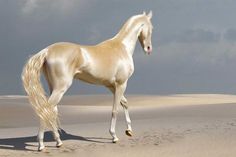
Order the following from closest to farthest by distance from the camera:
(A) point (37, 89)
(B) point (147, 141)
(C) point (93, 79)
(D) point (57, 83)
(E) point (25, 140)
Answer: (D) point (57, 83)
(A) point (37, 89)
(C) point (93, 79)
(B) point (147, 141)
(E) point (25, 140)

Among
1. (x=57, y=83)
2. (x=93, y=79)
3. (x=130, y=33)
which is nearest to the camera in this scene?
(x=57, y=83)

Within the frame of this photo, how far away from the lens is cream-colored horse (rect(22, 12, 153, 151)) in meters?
8.20

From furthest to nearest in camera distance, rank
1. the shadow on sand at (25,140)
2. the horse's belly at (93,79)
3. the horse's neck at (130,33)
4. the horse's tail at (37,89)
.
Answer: the horse's neck at (130,33) < the shadow on sand at (25,140) < the horse's belly at (93,79) < the horse's tail at (37,89)

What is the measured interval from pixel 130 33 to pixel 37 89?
2.62 m

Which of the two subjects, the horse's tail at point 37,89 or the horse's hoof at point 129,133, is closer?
the horse's tail at point 37,89

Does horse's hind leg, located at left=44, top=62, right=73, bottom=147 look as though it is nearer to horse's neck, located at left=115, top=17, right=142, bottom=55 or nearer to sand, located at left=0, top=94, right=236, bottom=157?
sand, located at left=0, top=94, right=236, bottom=157

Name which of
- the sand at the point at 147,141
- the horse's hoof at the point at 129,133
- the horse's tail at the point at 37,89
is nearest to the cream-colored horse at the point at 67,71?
the horse's tail at the point at 37,89

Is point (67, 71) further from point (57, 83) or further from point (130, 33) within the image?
point (130, 33)

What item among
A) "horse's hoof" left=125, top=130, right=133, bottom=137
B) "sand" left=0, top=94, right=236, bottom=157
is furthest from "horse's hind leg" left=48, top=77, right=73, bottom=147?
"horse's hoof" left=125, top=130, right=133, bottom=137

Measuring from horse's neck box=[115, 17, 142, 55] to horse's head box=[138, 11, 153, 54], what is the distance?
128 mm

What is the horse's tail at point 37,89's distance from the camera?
322 inches

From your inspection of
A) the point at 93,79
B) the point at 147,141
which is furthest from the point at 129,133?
the point at 93,79

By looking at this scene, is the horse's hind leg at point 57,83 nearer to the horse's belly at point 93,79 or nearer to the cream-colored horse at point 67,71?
the cream-colored horse at point 67,71

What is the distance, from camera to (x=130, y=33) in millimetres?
9906
